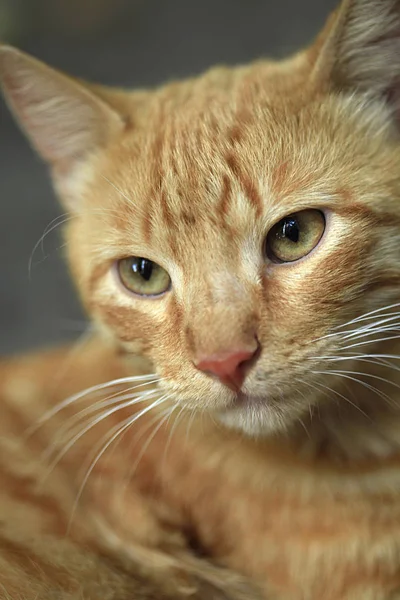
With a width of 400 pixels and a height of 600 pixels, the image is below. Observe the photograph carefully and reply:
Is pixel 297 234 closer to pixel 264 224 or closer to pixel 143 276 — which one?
pixel 264 224

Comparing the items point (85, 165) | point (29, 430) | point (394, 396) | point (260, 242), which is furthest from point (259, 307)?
point (29, 430)

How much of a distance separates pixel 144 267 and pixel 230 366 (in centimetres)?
30

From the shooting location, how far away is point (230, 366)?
1035 millimetres

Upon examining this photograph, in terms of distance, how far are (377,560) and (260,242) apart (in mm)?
568

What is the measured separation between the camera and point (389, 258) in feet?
3.62

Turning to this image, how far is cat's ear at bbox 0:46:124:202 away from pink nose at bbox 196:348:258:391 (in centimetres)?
53

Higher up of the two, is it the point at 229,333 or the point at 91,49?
the point at 91,49

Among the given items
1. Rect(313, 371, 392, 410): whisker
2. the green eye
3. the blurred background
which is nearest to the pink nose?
Rect(313, 371, 392, 410): whisker

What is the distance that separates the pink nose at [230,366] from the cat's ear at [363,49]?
478 millimetres

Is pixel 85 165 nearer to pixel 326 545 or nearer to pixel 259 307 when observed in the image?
pixel 259 307

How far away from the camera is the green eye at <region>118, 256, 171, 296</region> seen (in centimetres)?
124

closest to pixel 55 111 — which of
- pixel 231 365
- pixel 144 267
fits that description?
pixel 144 267

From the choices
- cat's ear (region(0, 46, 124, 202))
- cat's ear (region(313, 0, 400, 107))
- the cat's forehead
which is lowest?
the cat's forehead

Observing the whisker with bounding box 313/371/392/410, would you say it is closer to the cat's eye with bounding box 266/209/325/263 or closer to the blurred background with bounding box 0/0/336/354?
the cat's eye with bounding box 266/209/325/263
